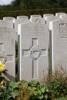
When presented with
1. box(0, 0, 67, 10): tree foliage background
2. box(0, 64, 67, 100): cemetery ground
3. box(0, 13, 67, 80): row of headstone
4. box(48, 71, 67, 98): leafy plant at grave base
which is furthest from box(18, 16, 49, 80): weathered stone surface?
box(0, 0, 67, 10): tree foliage background

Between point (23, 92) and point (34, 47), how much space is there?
1.16 m

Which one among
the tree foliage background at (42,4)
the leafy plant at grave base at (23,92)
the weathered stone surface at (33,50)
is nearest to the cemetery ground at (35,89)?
the leafy plant at grave base at (23,92)

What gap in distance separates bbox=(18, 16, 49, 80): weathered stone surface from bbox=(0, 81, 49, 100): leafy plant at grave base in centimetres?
51

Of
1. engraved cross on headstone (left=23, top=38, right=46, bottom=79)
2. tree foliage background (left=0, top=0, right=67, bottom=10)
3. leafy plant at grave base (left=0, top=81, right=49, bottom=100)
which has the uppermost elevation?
tree foliage background (left=0, top=0, right=67, bottom=10)

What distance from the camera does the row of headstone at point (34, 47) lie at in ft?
16.2

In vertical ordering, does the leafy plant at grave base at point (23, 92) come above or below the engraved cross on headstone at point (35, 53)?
below

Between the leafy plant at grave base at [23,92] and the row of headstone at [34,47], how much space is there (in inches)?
20.9

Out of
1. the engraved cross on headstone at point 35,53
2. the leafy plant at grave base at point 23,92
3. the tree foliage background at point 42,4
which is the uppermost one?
the tree foliage background at point 42,4

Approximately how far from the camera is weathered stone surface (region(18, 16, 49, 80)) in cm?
501

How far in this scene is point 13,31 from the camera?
4934mm

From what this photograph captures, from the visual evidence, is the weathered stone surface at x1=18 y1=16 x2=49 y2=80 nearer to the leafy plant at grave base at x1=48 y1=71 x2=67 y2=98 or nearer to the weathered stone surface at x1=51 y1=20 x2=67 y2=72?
the weathered stone surface at x1=51 y1=20 x2=67 y2=72

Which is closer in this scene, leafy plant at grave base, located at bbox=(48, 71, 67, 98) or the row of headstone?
leafy plant at grave base, located at bbox=(48, 71, 67, 98)

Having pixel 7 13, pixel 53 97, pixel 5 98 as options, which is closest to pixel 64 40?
pixel 53 97

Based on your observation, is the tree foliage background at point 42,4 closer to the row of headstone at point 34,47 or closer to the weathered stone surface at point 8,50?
the row of headstone at point 34,47
